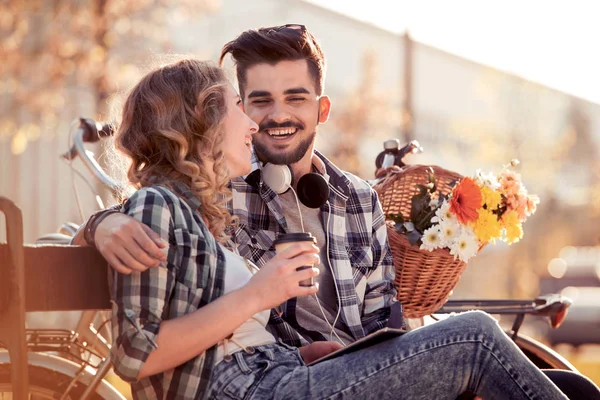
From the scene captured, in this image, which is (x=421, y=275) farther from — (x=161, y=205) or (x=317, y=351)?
(x=161, y=205)

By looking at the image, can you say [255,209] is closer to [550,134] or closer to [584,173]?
[550,134]

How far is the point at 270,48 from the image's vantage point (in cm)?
364

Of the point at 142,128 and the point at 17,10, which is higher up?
the point at 17,10

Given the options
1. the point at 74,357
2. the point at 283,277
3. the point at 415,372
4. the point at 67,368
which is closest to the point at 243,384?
the point at 283,277

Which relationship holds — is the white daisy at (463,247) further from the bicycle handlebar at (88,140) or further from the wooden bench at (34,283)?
the wooden bench at (34,283)

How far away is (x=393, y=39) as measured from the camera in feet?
55.9

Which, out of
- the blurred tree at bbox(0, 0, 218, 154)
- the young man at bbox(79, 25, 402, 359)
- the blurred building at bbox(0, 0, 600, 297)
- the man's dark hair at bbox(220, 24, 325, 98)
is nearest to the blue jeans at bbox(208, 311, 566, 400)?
the young man at bbox(79, 25, 402, 359)

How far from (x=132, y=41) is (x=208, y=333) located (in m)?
8.69

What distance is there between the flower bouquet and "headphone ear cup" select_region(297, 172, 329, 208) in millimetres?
493

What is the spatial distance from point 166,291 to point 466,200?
5.92ft

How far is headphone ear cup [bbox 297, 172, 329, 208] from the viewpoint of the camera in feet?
11.0

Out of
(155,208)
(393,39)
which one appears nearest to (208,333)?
(155,208)

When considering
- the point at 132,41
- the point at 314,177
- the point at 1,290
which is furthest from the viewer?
the point at 132,41

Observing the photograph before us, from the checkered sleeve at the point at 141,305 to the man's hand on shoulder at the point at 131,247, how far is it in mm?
41
